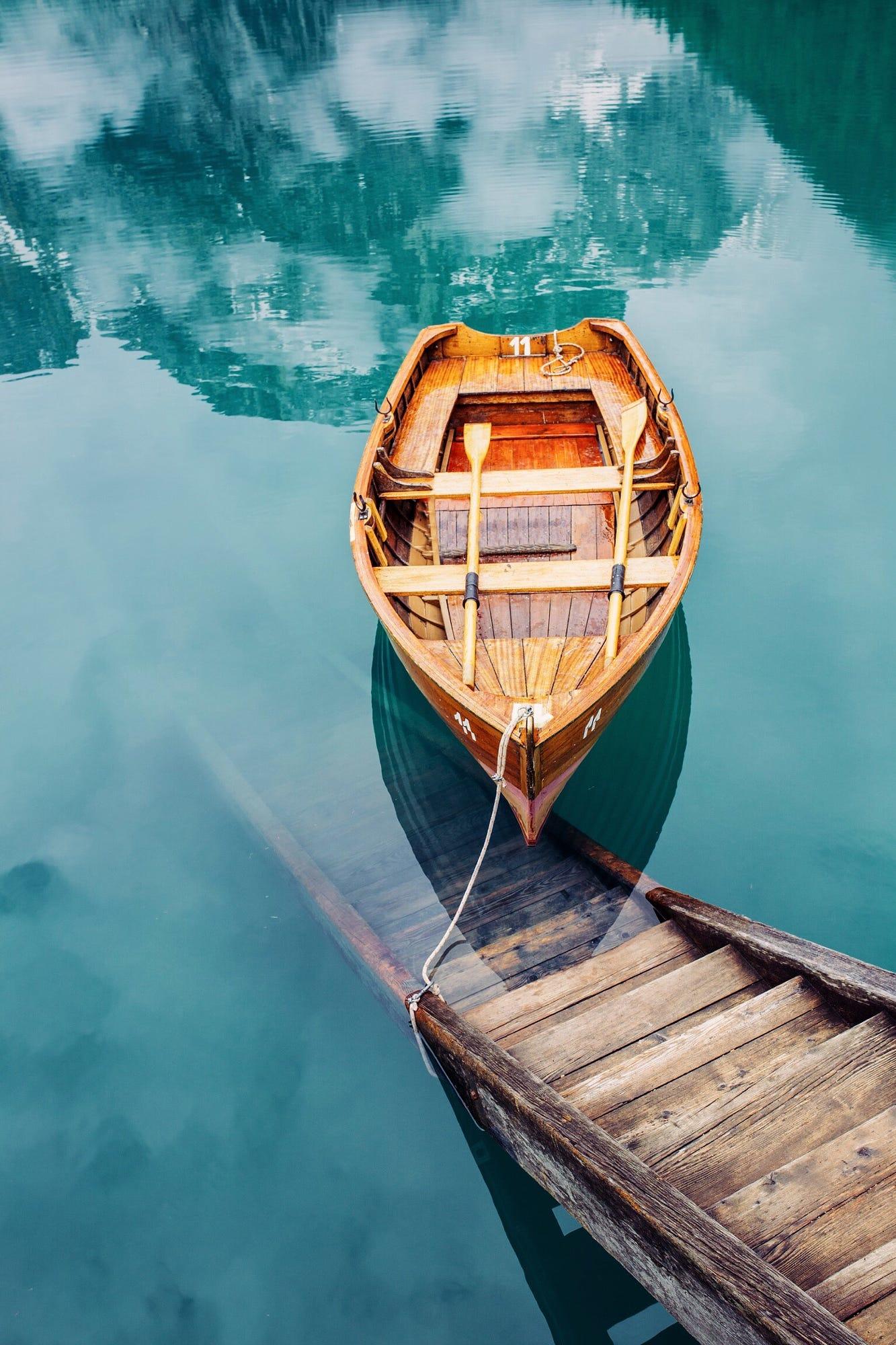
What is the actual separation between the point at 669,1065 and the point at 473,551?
4.07 metres

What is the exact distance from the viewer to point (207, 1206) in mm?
5141

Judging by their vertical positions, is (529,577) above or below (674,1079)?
above

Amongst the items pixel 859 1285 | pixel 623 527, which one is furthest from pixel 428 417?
pixel 859 1285

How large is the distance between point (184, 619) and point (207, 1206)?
6.38 m

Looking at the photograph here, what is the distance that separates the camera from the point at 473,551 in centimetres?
686

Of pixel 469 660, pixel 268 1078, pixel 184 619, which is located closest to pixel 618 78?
pixel 184 619

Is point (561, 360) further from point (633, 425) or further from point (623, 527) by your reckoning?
point (623, 527)

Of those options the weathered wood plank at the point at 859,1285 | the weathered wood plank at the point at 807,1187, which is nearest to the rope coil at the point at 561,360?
the weathered wood plank at the point at 807,1187

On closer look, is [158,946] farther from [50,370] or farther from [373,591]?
[50,370]

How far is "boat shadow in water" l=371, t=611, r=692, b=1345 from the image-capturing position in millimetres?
4562

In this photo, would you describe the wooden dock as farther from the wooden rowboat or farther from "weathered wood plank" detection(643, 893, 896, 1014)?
the wooden rowboat

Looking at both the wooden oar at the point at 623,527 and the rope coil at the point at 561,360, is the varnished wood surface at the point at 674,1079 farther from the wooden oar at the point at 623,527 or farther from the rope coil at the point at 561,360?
the rope coil at the point at 561,360

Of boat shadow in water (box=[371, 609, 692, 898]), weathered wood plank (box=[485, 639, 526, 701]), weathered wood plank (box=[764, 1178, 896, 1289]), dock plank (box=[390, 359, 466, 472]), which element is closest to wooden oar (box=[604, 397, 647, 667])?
weathered wood plank (box=[485, 639, 526, 701])

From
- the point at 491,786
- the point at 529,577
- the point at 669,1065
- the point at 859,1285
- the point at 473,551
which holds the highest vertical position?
the point at 473,551
